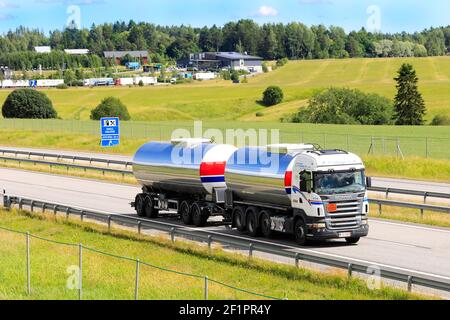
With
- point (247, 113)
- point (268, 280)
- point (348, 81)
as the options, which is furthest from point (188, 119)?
point (268, 280)

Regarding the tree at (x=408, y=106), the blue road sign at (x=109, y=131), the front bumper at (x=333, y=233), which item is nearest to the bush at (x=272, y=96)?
the tree at (x=408, y=106)

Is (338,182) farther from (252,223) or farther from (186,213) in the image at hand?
(186,213)

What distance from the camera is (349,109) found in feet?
405

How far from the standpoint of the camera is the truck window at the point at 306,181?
2873 cm

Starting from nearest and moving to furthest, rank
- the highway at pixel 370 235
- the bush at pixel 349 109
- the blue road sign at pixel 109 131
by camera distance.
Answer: the highway at pixel 370 235
the blue road sign at pixel 109 131
the bush at pixel 349 109

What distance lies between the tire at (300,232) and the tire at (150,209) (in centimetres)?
939

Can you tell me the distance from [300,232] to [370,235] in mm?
4187

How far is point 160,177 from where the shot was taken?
36969mm

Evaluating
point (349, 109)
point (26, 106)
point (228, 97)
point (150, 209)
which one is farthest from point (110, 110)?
point (150, 209)

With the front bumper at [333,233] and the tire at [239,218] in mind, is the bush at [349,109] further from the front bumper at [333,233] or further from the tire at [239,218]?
the front bumper at [333,233]

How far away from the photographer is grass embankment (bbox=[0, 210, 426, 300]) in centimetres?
2233

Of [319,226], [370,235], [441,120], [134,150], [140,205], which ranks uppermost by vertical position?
[441,120]

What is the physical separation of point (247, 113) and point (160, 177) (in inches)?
4818
